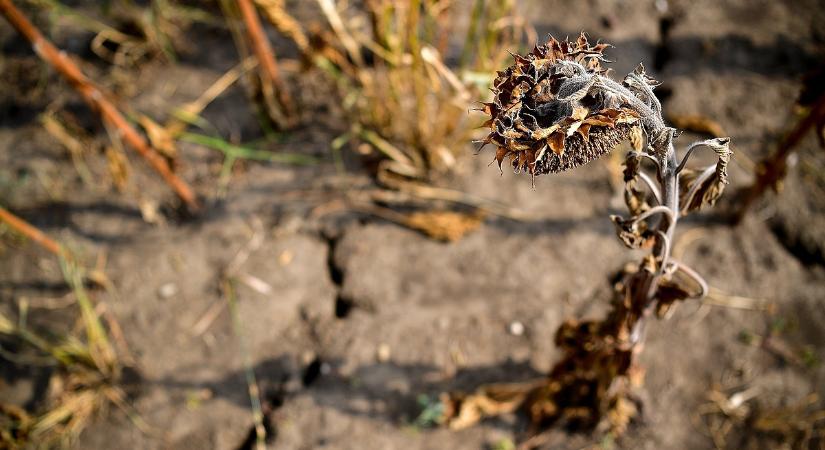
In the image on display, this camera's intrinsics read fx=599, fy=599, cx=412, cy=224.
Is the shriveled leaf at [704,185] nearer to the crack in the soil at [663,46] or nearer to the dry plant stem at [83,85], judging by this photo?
the crack in the soil at [663,46]

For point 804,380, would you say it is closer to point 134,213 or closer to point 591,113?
point 591,113

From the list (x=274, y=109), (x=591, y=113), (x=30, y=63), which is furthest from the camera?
(x=30, y=63)

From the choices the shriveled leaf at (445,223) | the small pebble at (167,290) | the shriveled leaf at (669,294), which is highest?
the shriveled leaf at (669,294)

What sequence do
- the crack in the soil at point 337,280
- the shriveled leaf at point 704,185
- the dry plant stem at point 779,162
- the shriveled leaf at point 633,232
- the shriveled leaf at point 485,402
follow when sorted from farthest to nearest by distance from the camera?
the crack in the soil at point 337,280 < the shriveled leaf at point 485,402 < the dry plant stem at point 779,162 < the shriveled leaf at point 633,232 < the shriveled leaf at point 704,185

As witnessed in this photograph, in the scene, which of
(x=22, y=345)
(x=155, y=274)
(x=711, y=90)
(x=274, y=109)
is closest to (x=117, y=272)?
(x=155, y=274)

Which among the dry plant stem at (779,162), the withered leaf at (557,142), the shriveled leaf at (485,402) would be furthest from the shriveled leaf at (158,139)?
the dry plant stem at (779,162)

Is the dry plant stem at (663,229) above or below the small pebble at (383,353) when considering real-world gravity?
above
